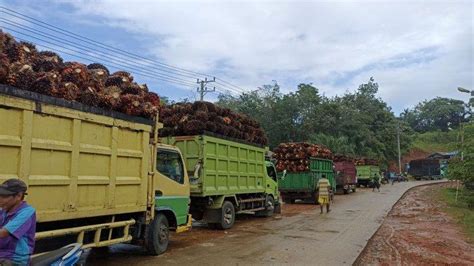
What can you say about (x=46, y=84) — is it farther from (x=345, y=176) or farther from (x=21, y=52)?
(x=345, y=176)

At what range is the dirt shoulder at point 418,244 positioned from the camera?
8.62 meters

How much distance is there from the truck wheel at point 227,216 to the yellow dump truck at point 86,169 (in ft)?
10.9

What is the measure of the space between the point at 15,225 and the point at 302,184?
62.9ft

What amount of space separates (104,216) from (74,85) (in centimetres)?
208

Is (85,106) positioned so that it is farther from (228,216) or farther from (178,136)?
(228,216)

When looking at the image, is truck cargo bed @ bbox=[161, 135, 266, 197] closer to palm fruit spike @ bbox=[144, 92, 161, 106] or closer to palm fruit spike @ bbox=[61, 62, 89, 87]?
palm fruit spike @ bbox=[144, 92, 161, 106]

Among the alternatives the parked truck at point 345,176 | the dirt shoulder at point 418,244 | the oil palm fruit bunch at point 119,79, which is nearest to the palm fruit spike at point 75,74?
the oil palm fruit bunch at point 119,79

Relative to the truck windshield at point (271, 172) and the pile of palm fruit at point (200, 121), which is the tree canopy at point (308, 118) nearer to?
the truck windshield at point (271, 172)

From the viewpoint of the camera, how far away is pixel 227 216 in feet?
40.4

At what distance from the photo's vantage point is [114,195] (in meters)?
6.93

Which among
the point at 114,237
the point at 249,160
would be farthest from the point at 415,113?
the point at 114,237

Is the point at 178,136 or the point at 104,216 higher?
the point at 178,136

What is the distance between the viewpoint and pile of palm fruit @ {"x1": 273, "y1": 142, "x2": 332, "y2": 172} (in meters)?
22.4

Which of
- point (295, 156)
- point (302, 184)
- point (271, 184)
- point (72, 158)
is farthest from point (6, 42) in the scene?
point (295, 156)
